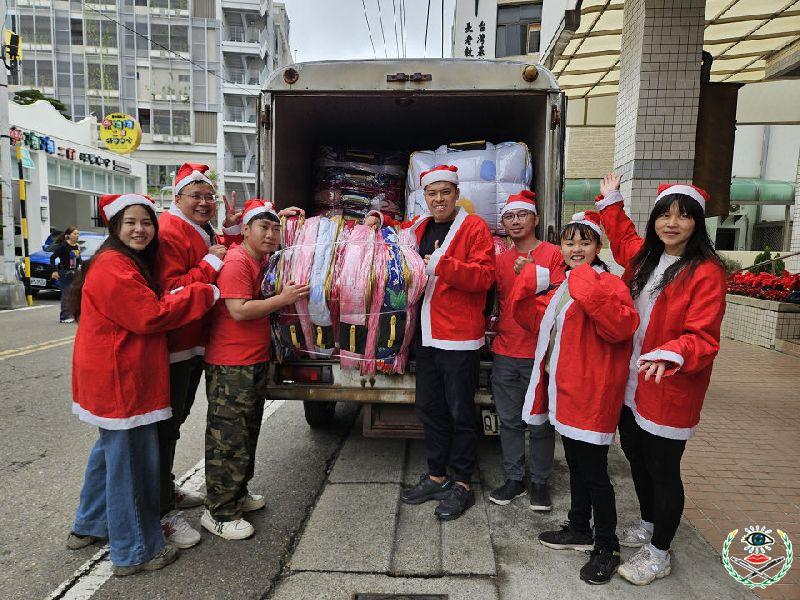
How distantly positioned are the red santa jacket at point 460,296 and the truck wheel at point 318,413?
1.76 metres

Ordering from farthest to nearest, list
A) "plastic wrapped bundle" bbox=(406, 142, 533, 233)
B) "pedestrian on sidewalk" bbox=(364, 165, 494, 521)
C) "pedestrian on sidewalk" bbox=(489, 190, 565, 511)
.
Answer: "plastic wrapped bundle" bbox=(406, 142, 533, 233) → "pedestrian on sidewalk" bbox=(489, 190, 565, 511) → "pedestrian on sidewalk" bbox=(364, 165, 494, 521)

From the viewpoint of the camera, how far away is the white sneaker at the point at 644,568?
261cm

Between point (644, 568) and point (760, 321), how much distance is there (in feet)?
24.8

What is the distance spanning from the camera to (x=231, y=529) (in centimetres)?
298

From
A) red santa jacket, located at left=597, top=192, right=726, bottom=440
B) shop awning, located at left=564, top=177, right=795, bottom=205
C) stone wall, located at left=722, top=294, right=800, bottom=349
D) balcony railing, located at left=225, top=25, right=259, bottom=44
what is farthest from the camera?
balcony railing, located at left=225, top=25, right=259, bottom=44

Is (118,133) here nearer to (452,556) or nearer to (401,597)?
(452,556)

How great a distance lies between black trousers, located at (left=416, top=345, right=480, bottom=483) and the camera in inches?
127

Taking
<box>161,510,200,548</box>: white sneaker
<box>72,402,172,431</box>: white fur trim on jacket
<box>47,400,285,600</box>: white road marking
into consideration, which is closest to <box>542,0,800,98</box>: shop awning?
<box>72,402,172,431</box>: white fur trim on jacket

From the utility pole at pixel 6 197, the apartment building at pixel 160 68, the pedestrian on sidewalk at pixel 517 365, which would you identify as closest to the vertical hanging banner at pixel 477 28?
the utility pole at pixel 6 197

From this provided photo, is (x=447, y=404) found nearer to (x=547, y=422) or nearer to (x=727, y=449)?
(x=547, y=422)

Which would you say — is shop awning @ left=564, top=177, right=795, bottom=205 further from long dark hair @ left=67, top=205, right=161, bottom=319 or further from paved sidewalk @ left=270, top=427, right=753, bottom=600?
long dark hair @ left=67, top=205, right=161, bottom=319

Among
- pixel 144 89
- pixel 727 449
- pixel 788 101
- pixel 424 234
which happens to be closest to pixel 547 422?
pixel 424 234

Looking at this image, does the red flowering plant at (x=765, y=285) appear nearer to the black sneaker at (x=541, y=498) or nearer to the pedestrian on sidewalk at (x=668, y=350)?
the black sneaker at (x=541, y=498)

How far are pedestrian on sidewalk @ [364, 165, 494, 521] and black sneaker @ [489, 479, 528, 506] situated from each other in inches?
5.6
